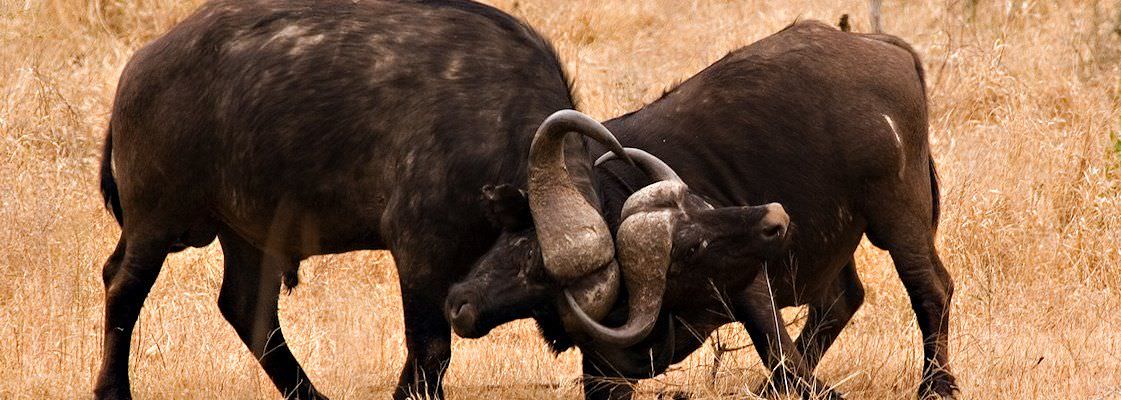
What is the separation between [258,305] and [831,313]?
270cm

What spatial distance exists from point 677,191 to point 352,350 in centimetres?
288

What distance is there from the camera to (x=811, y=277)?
640 centimetres

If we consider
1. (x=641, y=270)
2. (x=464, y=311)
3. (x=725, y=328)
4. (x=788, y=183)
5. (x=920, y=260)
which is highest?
(x=641, y=270)

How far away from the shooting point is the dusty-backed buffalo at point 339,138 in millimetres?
5512

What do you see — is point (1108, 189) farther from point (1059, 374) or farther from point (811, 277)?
point (811, 277)

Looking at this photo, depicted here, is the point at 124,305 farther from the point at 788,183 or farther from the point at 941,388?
the point at 941,388

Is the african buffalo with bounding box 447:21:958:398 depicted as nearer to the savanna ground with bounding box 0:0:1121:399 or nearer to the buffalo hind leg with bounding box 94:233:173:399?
the savanna ground with bounding box 0:0:1121:399

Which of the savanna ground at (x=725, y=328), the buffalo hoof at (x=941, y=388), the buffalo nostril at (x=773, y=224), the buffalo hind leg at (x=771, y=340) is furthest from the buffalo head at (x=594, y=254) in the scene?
the buffalo hoof at (x=941, y=388)

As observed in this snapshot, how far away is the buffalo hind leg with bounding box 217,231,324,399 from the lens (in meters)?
6.75

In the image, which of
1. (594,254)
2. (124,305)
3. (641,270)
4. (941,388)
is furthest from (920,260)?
(124,305)

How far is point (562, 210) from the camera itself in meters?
5.14

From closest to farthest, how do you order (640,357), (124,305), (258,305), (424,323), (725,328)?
(640,357) → (424,323) → (124,305) → (258,305) → (725,328)

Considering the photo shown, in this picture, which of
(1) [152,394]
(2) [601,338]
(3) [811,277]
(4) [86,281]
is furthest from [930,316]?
(4) [86,281]

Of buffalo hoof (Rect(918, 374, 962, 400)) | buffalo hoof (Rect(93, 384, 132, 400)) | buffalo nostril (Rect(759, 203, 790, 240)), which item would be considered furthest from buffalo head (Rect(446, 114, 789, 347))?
buffalo hoof (Rect(93, 384, 132, 400))
